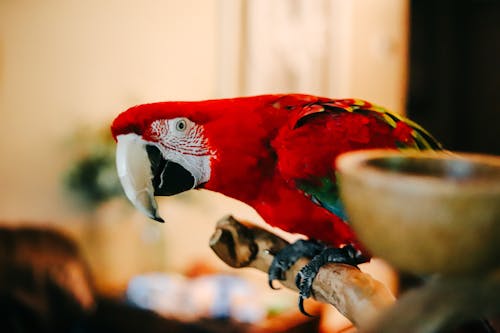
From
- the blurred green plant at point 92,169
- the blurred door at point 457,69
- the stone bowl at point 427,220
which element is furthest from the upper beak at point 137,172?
the blurred door at point 457,69

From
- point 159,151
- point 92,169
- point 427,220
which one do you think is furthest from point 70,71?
point 427,220

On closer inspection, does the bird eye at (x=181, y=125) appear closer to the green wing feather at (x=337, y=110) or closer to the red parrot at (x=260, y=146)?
the red parrot at (x=260, y=146)

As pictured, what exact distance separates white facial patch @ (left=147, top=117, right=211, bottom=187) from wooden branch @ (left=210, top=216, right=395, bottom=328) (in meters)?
0.10

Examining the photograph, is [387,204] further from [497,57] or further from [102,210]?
[497,57]

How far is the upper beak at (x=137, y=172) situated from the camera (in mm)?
513

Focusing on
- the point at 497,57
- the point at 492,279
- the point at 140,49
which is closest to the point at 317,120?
the point at 492,279

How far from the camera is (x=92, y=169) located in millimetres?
1559

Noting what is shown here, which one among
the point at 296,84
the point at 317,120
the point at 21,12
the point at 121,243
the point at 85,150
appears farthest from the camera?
the point at 296,84

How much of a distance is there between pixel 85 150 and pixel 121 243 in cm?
35

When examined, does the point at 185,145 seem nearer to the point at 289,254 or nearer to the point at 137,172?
the point at 137,172

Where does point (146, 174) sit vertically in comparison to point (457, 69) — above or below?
above

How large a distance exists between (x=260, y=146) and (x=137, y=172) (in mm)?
A: 130

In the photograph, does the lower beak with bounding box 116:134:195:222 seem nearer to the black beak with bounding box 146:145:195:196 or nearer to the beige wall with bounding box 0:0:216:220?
the black beak with bounding box 146:145:195:196

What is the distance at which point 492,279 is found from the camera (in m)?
0.25
